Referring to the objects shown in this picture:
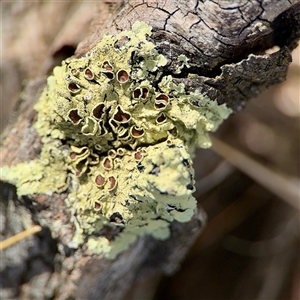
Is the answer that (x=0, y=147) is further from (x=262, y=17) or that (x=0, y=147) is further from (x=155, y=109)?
(x=262, y=17)

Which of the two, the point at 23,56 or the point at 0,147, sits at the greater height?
the point at 23,56

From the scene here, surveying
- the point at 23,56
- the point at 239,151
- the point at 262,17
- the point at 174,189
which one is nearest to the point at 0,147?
the point at 23,56

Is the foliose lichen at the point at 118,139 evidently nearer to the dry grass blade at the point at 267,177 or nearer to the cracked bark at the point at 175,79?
the cracked bark at the point at 175,79

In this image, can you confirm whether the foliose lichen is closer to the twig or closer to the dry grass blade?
the twig

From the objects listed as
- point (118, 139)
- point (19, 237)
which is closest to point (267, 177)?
point (118, 139)

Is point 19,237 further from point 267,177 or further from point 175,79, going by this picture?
point 267,177

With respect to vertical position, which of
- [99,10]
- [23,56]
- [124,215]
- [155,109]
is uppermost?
[23,56]
